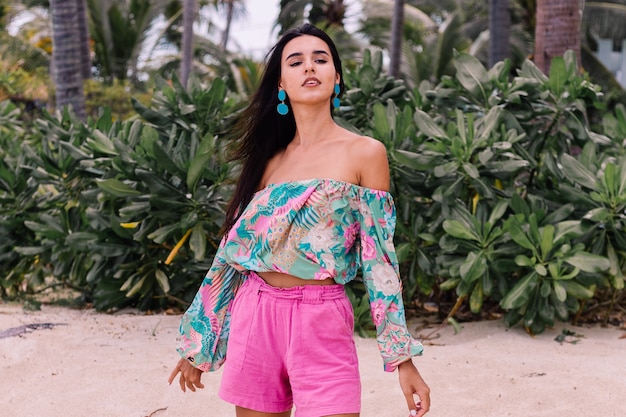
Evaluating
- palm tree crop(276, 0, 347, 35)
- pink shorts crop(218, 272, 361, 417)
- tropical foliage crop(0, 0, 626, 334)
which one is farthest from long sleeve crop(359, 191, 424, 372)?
palm tree crop(276, 0, 347, 35)

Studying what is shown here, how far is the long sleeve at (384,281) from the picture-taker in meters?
2.23

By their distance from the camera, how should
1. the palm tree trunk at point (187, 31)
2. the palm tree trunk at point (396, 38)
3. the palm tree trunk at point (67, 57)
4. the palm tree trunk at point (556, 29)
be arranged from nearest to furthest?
1. the palm tree trunk at point (556, 29)
2. the palm tree trunk at point (67, 57)
3. the palm tree trunk at point (396, 38)
4. the palm tree trunk at point (187, 31)

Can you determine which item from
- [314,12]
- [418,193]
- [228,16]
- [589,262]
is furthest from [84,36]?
[228,16]

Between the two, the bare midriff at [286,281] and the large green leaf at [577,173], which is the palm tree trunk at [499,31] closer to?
the large green leaf at [577,173]

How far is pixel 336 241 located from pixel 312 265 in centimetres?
10

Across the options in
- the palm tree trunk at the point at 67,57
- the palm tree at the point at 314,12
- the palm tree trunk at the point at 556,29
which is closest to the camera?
the palm tree trunk at the point at 556,29

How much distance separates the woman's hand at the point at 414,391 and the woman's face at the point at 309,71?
817mm

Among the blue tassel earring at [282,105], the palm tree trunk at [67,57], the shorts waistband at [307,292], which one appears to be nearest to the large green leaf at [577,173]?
the blue tassel earring at [282,105]

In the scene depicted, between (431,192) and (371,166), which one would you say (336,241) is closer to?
(371,166)

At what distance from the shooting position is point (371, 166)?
232cm

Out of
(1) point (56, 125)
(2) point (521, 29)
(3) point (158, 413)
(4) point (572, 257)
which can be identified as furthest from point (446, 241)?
(2) point (521, 29)

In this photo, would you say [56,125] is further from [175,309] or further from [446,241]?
[446,241]

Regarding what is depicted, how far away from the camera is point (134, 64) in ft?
89.7

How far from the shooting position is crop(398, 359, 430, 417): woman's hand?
2172 mm
